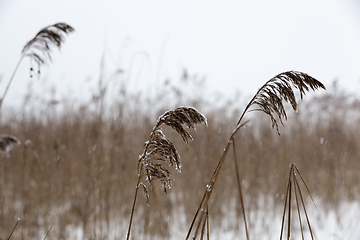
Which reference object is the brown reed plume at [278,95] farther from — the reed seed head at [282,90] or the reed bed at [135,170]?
the reed bed at [135,170]

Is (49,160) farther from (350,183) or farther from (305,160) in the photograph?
(350,183)

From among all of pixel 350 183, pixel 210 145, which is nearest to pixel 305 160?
pixel 350 183

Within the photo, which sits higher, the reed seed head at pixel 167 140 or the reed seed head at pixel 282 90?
the reed seed head at pixel 282 90

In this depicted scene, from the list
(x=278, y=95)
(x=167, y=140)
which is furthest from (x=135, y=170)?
(x=278, y=95)

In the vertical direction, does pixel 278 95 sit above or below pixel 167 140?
above

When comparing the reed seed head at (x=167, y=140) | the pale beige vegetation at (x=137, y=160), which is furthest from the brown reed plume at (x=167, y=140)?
the pale beige vegetation at (x=137, y=160)

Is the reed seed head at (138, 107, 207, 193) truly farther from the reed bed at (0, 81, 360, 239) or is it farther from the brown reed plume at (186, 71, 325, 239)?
the reed bed at (0, 81, 360, 239)

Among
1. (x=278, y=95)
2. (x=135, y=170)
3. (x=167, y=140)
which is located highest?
(x=135, y=170)

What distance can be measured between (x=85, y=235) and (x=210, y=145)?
7.53 feet

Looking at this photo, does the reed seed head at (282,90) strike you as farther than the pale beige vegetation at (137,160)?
No

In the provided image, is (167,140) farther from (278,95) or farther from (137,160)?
(137,160)

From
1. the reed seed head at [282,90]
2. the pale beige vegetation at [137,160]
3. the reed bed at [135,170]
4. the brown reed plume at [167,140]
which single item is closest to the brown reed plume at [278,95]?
the reed seed head at [282,90]

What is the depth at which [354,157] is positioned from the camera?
243 inches

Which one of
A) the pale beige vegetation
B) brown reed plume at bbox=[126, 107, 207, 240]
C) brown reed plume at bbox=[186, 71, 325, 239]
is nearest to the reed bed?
the pale beige vegetation
